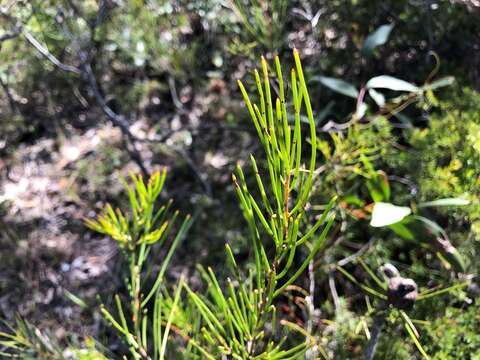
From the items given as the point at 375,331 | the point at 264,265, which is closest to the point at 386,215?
the point at 375,331

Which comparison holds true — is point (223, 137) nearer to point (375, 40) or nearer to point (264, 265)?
point (375, 40)

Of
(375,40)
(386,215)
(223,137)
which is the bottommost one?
(223,137)

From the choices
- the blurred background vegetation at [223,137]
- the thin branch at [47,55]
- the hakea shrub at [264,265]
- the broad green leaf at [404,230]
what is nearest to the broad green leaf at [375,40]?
the blurred background vegetation at [223,137]

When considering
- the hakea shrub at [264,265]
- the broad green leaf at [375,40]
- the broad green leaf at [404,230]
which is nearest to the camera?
the hakea shrub at [264,265]

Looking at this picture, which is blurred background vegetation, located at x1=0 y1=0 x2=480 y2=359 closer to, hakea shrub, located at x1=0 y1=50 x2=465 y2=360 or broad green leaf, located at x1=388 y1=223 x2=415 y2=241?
broad green leaf, located at x1=388 y1=223 x2=415 y2=241

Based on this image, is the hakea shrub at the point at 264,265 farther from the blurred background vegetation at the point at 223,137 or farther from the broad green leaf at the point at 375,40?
the broad green leaf at the point at 375,40

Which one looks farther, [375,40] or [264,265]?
[375,40]

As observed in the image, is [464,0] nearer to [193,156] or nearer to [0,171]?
[193,156]

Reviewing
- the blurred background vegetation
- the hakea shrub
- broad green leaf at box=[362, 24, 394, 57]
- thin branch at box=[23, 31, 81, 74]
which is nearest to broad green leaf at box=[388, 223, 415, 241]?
the blurred background vegetation
